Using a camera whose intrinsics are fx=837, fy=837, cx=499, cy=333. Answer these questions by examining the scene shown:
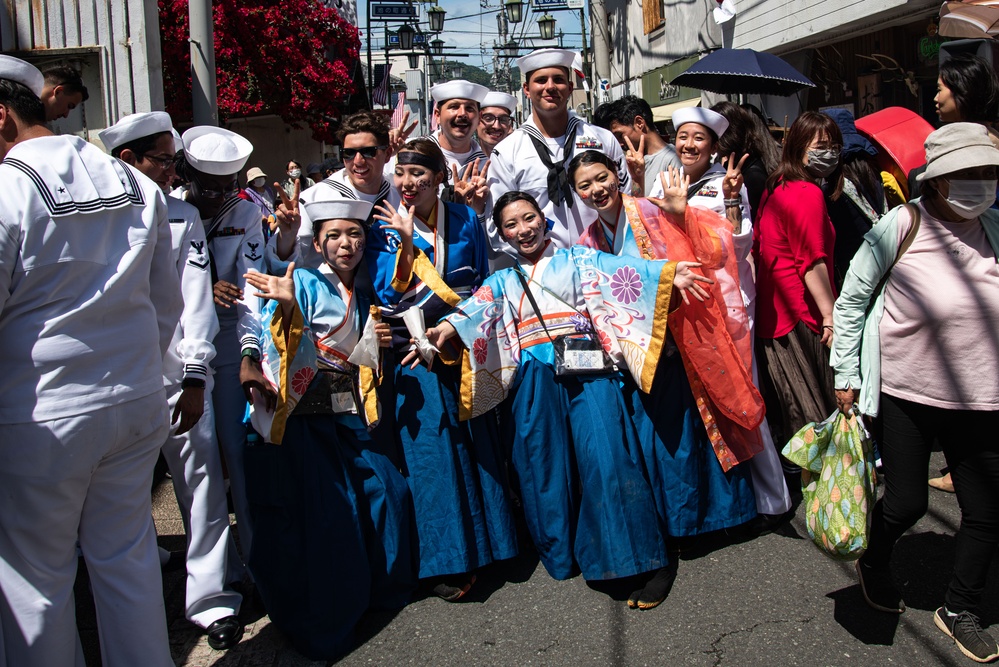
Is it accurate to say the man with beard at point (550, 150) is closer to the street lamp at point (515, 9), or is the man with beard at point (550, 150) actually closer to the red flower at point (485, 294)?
the red flower at point (485, 294)

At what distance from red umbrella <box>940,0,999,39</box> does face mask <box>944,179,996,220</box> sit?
8.97 ft

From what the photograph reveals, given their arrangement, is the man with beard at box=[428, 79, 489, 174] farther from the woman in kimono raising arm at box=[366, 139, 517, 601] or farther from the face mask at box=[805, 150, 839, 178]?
the face mask at box=[805, 150, 839, 178]

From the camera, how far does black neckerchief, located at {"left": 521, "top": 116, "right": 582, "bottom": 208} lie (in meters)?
4.26

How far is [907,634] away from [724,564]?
764 mm

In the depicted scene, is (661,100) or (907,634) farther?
(661,100)

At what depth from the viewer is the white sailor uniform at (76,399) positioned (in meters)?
2.21

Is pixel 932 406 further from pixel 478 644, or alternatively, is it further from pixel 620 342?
pixel 478 644

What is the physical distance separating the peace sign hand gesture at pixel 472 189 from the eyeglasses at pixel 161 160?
4.43 ft

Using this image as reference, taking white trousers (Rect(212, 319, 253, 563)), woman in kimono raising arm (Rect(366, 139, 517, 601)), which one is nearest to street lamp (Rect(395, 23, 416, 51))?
woman in kimono raising arm (Rect(366, 139, 517, 601))

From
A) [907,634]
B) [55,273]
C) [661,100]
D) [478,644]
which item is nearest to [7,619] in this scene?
[55,273]

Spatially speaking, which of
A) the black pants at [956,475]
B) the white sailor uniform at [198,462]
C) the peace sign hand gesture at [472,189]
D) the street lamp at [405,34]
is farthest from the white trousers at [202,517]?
the street lamp at [405,34]

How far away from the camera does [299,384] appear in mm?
3148

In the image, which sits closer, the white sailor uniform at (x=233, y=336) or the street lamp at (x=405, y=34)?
the white sailor uniform at (x=233, y=336)

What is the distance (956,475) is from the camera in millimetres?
2912
